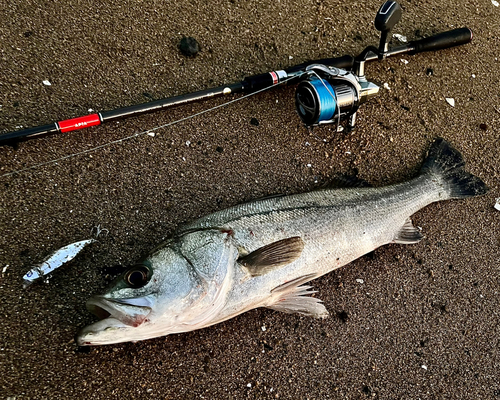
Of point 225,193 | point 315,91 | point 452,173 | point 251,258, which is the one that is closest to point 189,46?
point 315,91

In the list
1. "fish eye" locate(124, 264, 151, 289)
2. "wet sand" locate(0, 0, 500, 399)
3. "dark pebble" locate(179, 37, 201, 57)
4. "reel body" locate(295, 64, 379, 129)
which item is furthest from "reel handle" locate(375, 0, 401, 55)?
"fish eye" locate(124, 264, 151, 289)

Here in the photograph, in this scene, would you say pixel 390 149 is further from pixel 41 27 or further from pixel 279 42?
pixel 41 27

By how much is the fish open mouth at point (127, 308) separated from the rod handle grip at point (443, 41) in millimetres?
2696

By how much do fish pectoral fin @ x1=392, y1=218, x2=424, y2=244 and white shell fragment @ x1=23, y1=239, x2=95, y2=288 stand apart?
6.25 ft

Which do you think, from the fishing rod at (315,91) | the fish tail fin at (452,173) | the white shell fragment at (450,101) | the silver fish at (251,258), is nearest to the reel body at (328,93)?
the fishing rod at (315,91)

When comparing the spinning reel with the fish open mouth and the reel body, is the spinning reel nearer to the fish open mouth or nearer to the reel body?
the reel body

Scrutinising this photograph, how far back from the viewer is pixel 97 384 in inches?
79.4

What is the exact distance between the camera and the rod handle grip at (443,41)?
3049 mm

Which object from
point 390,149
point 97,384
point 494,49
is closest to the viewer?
point 97,384

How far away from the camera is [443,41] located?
3.12 meters

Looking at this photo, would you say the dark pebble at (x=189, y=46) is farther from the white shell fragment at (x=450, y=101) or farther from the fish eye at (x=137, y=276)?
the white shell fragment at (x=450, y=101)

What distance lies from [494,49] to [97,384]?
13.3ft

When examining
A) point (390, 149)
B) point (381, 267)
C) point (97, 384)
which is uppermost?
point (390, 149)

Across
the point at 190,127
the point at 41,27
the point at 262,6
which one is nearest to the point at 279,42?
the point at 262,6
